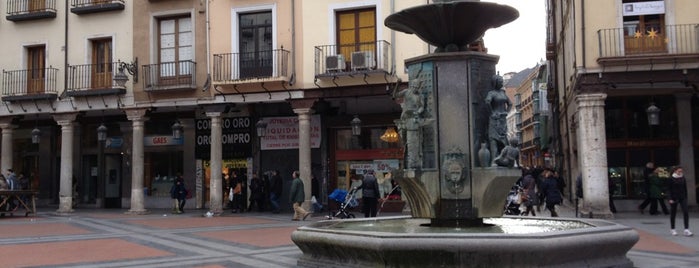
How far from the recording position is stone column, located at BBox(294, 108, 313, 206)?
21.8 m

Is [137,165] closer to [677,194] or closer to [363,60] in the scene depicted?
[363,60]

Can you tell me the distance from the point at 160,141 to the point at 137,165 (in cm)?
365

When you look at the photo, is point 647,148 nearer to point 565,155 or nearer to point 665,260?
point 565,155

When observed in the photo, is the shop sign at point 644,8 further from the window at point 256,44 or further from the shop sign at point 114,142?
the shop sign at point 114,142

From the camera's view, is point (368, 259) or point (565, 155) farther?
point (565, 155)

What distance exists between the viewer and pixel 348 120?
24.7m

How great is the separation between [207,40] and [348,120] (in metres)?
6.01

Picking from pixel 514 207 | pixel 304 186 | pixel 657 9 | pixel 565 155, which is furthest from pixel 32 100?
pixel 565 155

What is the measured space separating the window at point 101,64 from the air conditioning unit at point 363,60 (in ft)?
32.9

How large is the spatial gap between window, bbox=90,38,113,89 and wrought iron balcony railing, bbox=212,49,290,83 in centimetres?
494

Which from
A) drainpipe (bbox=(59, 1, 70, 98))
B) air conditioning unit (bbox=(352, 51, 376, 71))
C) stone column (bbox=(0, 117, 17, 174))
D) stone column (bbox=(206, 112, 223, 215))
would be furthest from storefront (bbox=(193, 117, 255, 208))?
stone column (bbox=(0, 117, 17, 174))

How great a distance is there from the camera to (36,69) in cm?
2572

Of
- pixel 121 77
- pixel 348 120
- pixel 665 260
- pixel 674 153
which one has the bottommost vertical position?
pixel 665 260

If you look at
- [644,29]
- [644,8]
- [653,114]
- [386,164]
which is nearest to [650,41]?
[644,29]
